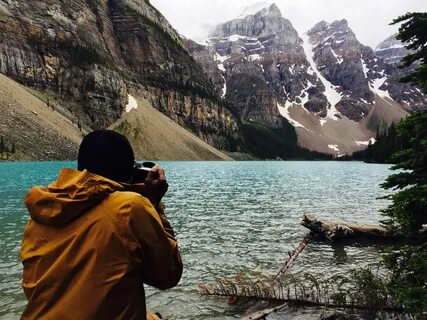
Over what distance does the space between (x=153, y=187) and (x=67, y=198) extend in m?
0.90

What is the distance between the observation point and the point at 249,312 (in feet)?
38.8

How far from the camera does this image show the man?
3570 mm

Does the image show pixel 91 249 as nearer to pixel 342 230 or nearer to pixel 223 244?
pixel 223 244

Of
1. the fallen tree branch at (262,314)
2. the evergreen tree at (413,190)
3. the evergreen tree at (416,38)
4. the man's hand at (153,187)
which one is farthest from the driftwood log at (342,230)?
the man's hand at (153,187)

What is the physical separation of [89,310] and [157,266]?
25.9 inches

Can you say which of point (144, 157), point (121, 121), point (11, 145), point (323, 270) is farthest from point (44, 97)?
point (323, 270)

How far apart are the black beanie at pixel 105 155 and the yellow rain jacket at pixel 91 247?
0.75ft

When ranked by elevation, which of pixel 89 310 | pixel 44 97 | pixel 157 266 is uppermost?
pixel 44 97

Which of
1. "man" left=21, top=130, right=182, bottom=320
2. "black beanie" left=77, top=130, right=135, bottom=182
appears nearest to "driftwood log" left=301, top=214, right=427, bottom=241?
"black beanie" left=77, top=130, right=135, bottom=182

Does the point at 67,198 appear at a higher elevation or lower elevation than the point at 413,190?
higher

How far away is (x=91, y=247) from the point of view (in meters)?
3.59

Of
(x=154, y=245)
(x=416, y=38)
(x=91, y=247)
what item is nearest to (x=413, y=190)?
(x=416, y=38)

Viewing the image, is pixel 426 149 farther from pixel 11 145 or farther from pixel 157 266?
pixel 11 145

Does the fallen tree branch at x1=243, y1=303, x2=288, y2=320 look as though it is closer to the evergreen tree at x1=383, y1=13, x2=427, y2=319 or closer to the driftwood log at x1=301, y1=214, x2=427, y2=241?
the evergreen tree at x1=383, y1=13, x2=427, y2=319
